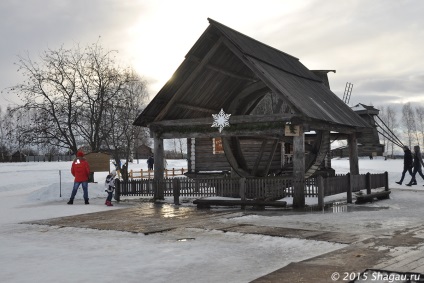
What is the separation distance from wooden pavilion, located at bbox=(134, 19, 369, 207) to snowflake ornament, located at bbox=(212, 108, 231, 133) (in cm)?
13

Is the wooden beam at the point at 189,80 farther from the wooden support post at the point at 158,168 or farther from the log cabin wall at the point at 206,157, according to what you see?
the log cabin wall at the point at 206,157

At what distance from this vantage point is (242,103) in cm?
1917

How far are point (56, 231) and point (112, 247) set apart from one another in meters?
2.77

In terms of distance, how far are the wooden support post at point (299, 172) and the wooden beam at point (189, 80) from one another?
3.86m

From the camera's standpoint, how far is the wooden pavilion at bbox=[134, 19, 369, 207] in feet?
47.5

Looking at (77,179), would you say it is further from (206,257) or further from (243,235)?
(206,257)

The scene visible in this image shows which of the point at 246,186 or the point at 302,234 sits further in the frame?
the point at 246,186

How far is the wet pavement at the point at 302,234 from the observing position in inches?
224

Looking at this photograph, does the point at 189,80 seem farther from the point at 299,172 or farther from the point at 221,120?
the point at 299,172

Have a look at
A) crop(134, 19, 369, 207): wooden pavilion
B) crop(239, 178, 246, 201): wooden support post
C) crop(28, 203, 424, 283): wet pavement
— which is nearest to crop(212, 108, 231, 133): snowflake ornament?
crop(134, 19, 369, 207): wooden pavilion

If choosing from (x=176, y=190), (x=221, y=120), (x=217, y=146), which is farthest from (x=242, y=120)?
(x=217, y=146)

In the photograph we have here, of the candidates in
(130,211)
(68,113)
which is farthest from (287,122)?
(68,113)

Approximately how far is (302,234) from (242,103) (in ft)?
35.8

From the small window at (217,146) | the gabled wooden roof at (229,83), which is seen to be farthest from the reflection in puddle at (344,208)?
the small window at (217,146)
